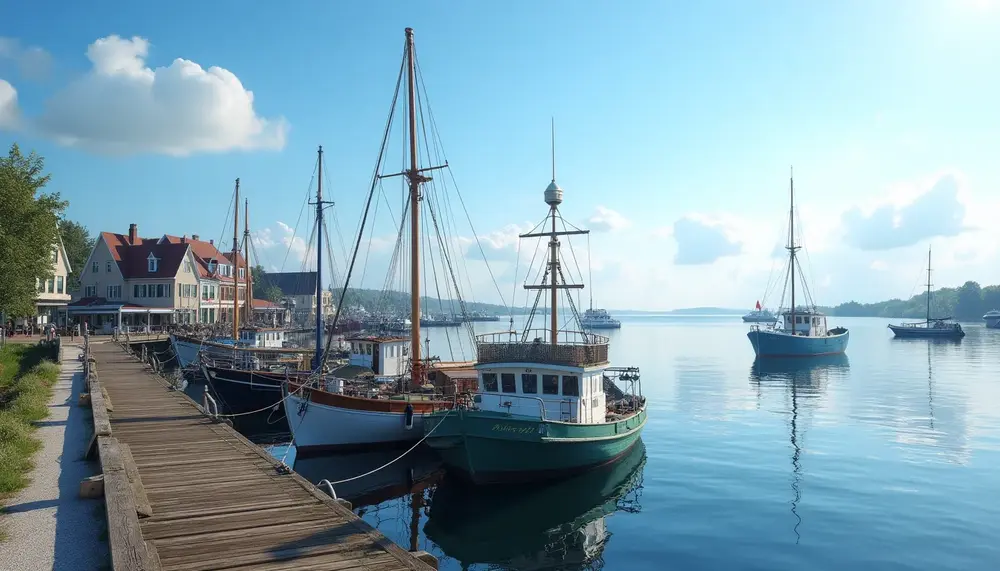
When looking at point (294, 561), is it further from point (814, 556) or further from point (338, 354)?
point (338, 354)

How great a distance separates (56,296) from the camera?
6056 centimetres

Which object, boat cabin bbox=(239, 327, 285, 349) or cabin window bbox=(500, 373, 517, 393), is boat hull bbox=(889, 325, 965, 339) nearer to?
boat cabin bbox=(239, 327, 285, 349)

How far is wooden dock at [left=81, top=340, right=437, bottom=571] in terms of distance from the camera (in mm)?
8367

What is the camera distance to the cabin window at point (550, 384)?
21.2 metres

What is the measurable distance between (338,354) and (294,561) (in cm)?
3592

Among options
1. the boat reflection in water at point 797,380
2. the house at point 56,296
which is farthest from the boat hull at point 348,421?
the house at point 56,296

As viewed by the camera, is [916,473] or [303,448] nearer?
[916,473]

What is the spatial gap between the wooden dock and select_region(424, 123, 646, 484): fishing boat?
7047 millimetres

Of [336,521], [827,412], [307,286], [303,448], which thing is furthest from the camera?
[307,286]

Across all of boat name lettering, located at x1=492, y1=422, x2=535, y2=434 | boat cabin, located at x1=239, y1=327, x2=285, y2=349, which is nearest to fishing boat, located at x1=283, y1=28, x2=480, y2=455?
boat name lettering, located at x1=492, y1=422, x2=535, y2=434

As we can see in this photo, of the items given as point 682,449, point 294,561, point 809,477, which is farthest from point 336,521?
point 682,449

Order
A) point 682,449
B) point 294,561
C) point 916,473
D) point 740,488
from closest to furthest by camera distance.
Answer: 1. point 294,561
2. point 740,488
3. point 916,473
4. point 682,449

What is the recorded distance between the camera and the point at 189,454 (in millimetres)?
14680

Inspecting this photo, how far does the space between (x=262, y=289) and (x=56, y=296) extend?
7102 centimetres
